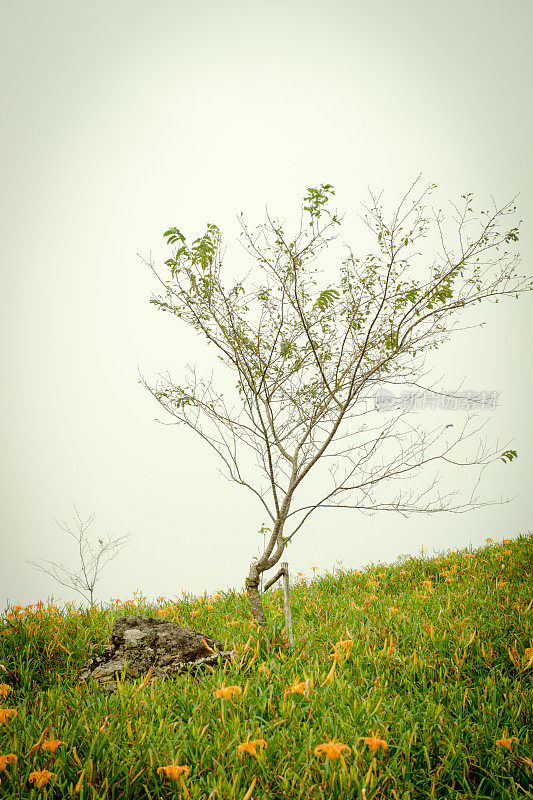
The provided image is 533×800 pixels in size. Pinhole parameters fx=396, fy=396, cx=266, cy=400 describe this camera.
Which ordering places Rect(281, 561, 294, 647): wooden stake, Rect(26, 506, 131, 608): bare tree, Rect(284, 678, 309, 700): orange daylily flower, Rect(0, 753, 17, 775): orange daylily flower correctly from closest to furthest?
Rect(0, 753, 17, 775): orange daylily flower
Rect(284, 678, 309, 700): orange daylily flower
Rect(281, 561, 294, 647): wooden stake
Rect(26, 506, 131, 608): bare tree

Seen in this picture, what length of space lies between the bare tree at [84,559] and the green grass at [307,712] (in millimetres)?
6095

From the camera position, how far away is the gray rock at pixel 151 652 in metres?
3.25

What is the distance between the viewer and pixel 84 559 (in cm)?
1012

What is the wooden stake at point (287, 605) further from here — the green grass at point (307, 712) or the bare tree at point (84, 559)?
the bare tree at point (84, 559)

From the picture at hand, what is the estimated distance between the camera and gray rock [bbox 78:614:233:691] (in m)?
3.25

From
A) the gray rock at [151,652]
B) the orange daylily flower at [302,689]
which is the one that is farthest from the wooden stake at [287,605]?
the orange daylily flower at [302,689]

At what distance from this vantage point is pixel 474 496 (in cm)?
450

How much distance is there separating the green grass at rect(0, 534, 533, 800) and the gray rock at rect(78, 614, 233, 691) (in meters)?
0.18

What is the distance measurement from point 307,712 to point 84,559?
9.28 meters

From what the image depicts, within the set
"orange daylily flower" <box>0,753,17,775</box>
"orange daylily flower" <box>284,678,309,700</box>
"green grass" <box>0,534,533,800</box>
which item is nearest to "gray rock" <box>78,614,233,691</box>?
"green grass" <box>0,534,533,800</box>

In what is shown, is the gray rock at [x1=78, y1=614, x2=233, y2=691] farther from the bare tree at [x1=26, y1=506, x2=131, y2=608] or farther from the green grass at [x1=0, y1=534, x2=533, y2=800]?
the bare tree at [x1=26, y1=506, x2=131, y2=608]

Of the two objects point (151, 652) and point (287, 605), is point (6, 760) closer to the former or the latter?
point (151, 652)

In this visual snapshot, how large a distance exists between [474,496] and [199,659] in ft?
11.0

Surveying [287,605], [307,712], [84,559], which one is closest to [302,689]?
[307,712]
